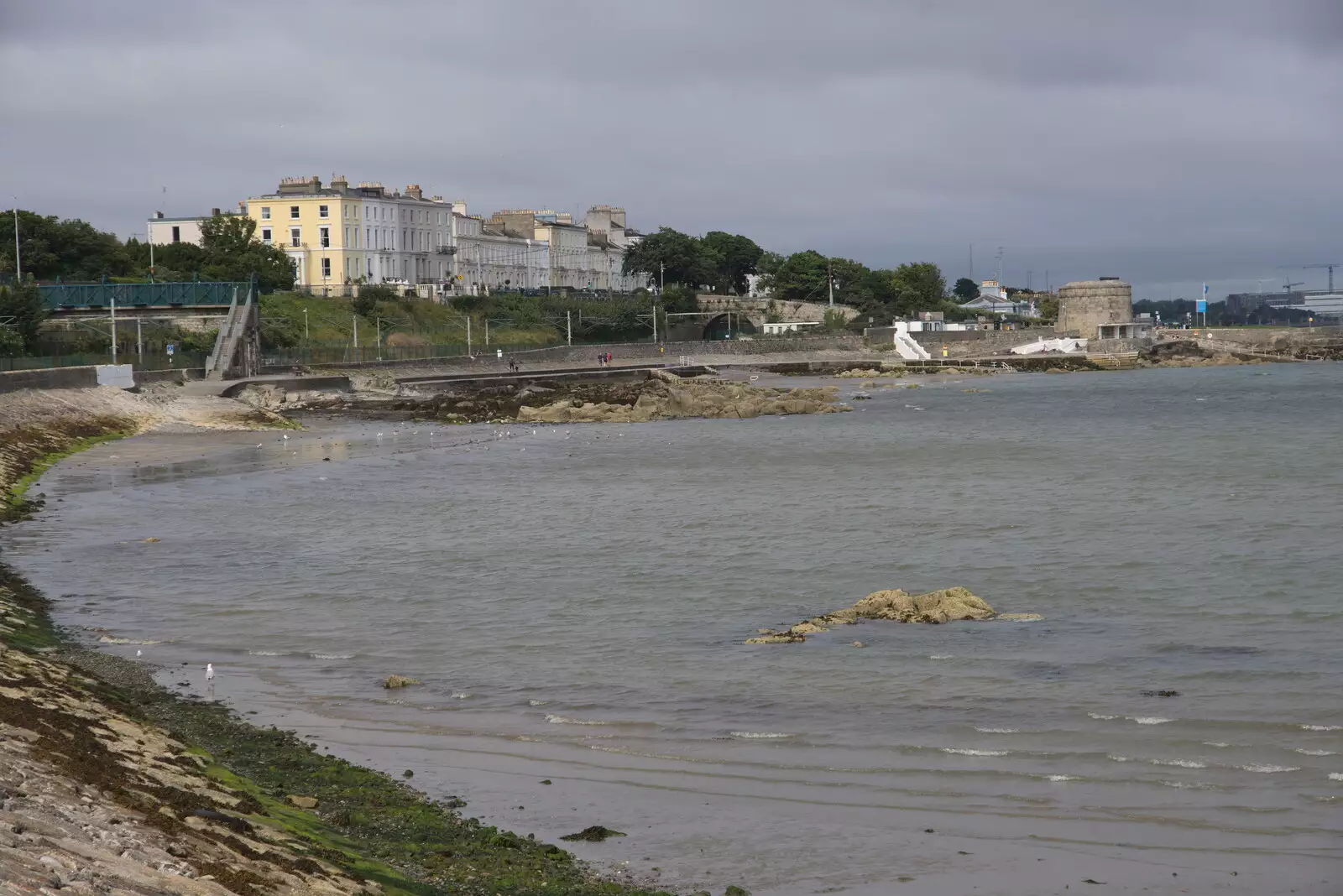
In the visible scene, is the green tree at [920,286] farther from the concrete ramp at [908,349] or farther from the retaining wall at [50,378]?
the retaining wall at [50,378]

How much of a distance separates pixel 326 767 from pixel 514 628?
6.99 meters

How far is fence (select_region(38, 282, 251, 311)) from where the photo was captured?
69812 millimetres

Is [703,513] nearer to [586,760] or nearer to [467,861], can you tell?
[586,760]

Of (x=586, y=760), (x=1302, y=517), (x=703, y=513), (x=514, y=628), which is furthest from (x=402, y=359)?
(x=586, y=760)

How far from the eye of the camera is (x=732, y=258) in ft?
541

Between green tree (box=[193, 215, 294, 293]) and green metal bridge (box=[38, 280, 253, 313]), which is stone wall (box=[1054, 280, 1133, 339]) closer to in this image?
green tree (box=[193, 215, 294, 293])

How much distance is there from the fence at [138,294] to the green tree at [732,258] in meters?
87.5

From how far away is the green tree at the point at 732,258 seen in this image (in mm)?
161625

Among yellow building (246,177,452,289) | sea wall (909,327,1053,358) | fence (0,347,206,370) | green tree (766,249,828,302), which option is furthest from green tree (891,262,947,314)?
fence (0,347,206,370)

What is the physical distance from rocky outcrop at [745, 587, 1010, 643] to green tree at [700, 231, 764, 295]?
141 meters

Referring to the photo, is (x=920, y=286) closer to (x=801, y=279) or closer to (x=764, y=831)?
(x=801, y=279)

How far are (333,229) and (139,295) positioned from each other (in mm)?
34214

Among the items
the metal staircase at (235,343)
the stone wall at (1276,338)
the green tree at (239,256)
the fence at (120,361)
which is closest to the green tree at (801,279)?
the stone wall at (1276,338)

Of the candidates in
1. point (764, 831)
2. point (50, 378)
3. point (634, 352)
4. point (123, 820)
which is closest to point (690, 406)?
point (50, 378)
